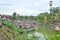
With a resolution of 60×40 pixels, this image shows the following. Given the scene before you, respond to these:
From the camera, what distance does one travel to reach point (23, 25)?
1309 centimetres

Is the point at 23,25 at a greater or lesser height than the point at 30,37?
lesser

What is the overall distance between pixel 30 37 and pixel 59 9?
1035 inches

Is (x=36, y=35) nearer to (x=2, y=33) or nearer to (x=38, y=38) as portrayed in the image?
(x=38, y=38)

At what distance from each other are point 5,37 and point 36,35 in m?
1.29

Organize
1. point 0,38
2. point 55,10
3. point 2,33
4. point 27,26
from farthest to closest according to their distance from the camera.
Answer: point 55,10 < point 27,26 < point 2,33 < point 0,38

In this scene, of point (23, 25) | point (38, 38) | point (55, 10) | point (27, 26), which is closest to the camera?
point (38, 38)

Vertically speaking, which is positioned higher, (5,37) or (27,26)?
(5,37)

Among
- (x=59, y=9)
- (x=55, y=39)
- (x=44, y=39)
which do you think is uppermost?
(x=44, y=39)

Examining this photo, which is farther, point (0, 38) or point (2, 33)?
point (2, 33)

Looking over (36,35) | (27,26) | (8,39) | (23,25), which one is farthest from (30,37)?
(27,26)

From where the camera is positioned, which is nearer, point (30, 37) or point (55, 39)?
point (30, 37)

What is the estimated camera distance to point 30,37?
401 cm

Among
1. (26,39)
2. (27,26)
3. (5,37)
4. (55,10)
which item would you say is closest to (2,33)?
(5,37)

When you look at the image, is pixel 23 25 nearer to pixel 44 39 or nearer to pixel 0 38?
pixel 0 38
